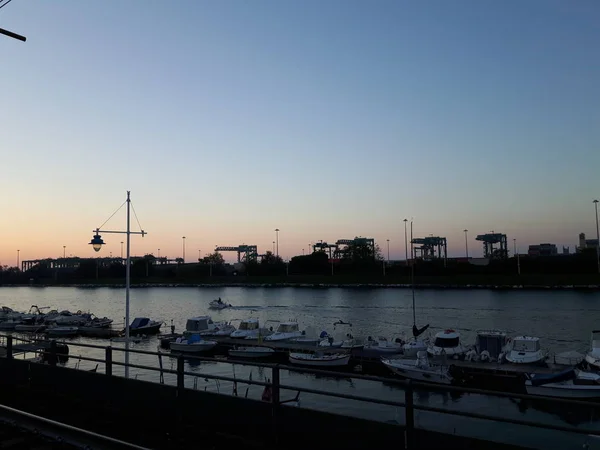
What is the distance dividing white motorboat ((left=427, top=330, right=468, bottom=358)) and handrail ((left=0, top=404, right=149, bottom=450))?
3909 cm

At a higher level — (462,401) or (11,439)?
(11,439)

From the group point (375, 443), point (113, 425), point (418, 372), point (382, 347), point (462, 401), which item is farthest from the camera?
point (382, 347)

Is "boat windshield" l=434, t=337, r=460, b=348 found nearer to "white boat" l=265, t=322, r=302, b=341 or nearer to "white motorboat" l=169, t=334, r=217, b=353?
"white boat" l=265, t=322, r=302, b=341

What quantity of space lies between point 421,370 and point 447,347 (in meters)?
6.83

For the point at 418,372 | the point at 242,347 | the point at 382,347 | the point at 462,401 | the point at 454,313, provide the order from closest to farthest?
the point at 462,401
the point at 418,372
the point at 382,347
the point at 242,347
the point at 454,313

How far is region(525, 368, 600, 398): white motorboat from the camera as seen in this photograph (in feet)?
108

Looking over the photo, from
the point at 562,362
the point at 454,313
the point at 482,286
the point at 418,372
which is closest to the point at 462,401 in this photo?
the point at 418,372

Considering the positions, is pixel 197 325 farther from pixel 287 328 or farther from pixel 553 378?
pixel 553 378

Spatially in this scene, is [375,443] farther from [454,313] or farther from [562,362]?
[454,313]

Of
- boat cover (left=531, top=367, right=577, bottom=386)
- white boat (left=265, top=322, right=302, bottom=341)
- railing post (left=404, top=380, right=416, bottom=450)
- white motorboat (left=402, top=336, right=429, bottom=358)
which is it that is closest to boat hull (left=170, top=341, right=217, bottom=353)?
white boat (left=265, top=322, right=302, bottom=341)

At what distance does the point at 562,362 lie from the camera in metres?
42.9

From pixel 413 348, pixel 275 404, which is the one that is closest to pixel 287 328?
pixel 413 348

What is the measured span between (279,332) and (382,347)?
41.7 ft

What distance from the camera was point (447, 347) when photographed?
45406 millimetres
